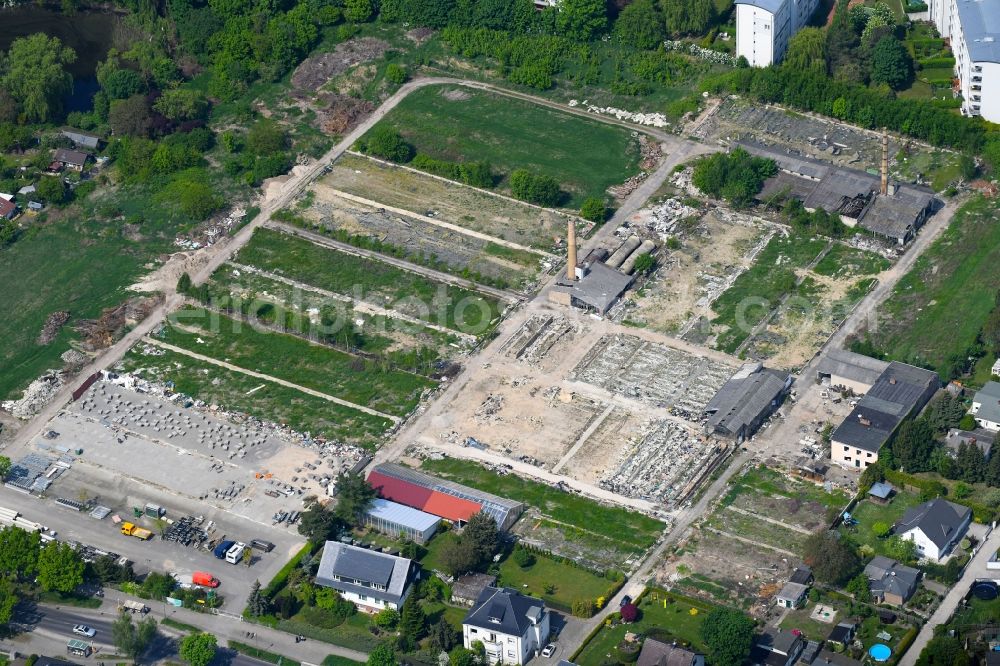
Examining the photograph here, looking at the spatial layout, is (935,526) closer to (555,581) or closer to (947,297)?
(555,581)

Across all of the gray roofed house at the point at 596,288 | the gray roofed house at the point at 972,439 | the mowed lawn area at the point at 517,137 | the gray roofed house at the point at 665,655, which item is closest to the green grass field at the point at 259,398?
the gray roofed house at the point at 596,288

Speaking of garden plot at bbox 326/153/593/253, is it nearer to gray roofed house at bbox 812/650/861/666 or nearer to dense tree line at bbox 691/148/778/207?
dense tree line at bbox 691/148/778/207

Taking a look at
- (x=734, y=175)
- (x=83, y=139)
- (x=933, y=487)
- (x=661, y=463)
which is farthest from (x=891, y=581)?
(x=83, y=139)

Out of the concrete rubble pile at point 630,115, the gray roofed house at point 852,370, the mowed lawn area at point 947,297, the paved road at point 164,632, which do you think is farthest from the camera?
the concrete rubble pile at point 630,115

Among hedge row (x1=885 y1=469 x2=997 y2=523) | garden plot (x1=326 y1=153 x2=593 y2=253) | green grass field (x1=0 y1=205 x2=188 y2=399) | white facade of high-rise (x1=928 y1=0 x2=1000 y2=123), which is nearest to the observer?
hedge row (x1=885 y1=469 x2=997 y2=523)

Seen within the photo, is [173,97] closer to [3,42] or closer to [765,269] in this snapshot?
[3,42]

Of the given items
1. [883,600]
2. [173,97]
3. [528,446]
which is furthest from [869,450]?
[173,97]

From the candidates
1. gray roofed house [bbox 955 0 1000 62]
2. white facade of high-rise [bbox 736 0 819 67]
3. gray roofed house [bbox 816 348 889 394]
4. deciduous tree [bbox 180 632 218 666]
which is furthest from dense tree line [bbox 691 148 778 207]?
deciduous tree [bbox 180 632 218 666]

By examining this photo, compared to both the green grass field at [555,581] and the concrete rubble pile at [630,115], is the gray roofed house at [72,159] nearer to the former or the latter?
the concrete rubble pile at [630,115]
